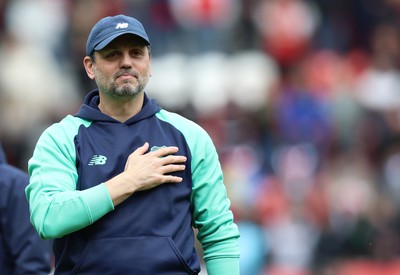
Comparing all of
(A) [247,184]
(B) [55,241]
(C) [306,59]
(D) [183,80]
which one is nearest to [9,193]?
(B) [55,241]

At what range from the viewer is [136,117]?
18.4ft

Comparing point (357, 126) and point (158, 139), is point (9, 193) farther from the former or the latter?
point (357, 126)

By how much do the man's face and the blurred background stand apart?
6.88 meters

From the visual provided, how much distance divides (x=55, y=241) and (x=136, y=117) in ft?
2.30

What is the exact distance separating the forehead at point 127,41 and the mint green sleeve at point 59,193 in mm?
444

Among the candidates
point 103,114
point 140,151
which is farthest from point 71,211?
point 103,114

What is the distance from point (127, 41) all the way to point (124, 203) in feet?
2.50

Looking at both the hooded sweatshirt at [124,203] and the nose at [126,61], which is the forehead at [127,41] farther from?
the hooded sweatshirt at [124,203]

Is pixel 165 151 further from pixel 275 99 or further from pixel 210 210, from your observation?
pixel 275 99

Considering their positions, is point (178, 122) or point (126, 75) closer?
point (126, 75)

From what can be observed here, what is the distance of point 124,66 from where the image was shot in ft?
18.0

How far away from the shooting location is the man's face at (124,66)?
216 inches

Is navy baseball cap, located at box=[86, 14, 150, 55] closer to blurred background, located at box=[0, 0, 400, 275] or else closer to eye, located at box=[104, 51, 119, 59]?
eye, located at box=[104, 51, 119, 59]

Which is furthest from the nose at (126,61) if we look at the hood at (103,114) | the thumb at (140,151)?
the thumb at (140,151)
